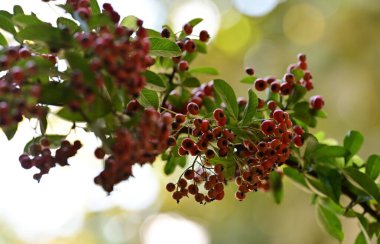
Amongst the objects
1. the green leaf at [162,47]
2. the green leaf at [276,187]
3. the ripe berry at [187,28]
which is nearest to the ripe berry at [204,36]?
the ripe berry at [187,28]

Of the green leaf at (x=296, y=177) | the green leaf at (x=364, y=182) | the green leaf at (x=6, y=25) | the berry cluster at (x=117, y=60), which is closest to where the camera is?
the berry cluster at (x=117, y=60)

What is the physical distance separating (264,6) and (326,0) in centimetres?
40

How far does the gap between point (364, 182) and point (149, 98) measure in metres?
0.40

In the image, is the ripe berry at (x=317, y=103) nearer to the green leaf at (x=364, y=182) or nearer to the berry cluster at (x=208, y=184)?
the green leaf at (x=364, y=182)

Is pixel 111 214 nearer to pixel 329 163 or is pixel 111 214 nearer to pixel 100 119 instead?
pixel 329 163

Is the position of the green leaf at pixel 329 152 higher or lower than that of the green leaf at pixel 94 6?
lower

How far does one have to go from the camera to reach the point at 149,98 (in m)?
0.75

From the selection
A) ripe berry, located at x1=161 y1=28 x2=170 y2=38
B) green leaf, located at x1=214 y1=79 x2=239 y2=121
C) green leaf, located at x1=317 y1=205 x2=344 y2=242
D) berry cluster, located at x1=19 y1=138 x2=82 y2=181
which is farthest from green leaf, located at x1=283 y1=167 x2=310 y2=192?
berry cluster, located at x1=19 y1=138 x2=82 y2=181

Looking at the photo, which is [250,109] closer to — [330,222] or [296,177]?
[296,177]

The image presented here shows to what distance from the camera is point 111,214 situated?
3.85 meters

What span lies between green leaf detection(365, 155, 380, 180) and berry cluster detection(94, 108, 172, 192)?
0.52 metres

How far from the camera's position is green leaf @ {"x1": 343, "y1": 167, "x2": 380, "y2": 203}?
2.95ft

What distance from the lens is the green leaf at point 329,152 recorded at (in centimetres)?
93

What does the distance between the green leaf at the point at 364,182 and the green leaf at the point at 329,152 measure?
1.3 inches
